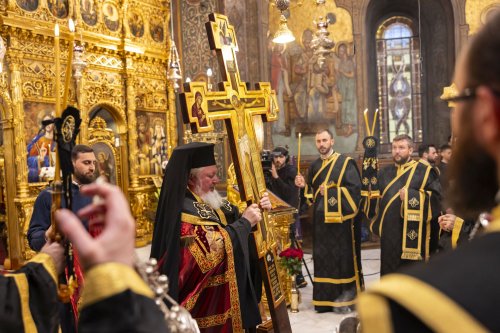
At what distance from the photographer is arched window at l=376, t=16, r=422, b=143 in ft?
47.1

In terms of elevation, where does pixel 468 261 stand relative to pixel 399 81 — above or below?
below

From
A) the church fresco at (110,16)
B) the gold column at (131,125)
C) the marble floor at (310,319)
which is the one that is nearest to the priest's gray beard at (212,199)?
the marble floor at (310,319)

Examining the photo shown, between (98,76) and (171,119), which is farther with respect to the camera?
(171,119)

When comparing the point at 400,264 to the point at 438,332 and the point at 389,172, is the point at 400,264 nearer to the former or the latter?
the point at 389,172

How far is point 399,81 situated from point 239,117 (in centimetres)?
1202

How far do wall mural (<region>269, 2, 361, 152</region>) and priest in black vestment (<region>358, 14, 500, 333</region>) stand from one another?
1201cm

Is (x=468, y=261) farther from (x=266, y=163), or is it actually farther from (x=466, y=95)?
(x=266, y=163)

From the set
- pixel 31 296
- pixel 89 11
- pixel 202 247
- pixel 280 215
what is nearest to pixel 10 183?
pixel 89 11

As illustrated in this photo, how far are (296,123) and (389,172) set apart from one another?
683 cm

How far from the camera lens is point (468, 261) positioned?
0.75m

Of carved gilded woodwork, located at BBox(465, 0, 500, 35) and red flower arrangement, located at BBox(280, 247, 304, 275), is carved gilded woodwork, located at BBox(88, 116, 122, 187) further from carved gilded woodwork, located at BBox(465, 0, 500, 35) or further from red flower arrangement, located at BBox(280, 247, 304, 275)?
carved gilded woodwork, located at BBox(465, 0, 500, 35)

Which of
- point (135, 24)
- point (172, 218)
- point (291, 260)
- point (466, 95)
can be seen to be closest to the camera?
point (466, 95)

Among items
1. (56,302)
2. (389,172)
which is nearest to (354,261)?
(389,172)

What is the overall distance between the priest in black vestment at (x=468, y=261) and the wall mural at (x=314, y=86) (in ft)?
39.4
